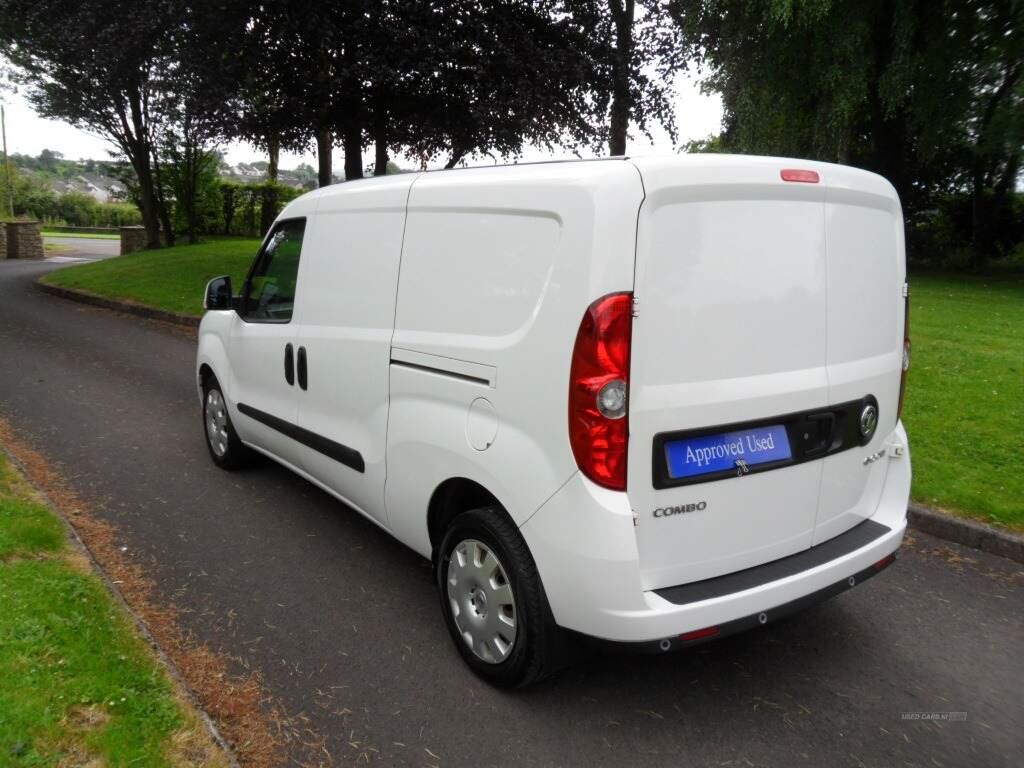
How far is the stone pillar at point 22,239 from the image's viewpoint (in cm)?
2681

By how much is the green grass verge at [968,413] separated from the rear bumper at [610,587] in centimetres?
272

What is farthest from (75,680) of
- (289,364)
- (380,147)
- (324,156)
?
(324,156)

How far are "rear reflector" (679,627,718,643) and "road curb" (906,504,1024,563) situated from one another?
7.16ft

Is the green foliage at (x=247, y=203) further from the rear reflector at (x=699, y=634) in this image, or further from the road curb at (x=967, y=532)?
the rear reflector at (x=699, y=634)

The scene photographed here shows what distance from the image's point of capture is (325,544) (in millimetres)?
4445

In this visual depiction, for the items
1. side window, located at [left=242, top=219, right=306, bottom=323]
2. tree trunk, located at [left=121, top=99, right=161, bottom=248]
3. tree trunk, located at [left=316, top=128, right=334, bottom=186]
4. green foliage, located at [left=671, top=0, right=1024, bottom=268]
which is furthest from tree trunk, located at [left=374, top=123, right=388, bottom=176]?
side window, located at [left=242, top=219, right=306, bottom=323]

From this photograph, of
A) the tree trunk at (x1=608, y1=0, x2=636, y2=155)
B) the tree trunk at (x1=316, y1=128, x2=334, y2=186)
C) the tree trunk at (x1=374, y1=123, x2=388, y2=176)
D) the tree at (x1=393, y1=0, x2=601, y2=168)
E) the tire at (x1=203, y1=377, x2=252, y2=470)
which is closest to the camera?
the tire at (x1=203, y1=377, x2=252, y2=470)

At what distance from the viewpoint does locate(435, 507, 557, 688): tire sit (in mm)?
2795

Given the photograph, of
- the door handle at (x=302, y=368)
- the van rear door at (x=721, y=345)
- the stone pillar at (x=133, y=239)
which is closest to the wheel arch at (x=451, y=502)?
the van rear door at (x=721, y=345)

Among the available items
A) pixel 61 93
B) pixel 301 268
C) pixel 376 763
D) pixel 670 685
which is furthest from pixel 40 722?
pixel 61 93

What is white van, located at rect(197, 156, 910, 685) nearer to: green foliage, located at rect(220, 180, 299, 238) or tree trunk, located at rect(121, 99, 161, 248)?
tree trunk, located at rect(121, 99, 161, 248)

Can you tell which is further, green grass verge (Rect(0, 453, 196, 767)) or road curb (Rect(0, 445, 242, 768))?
road curb (Rect(0, 445, 242, 768))

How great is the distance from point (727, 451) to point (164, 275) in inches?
653

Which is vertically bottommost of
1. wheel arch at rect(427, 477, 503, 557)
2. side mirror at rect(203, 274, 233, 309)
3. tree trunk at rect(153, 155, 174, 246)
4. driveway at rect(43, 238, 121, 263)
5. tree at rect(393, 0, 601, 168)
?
wheel arch at rect(427, 477, 503, 557)
